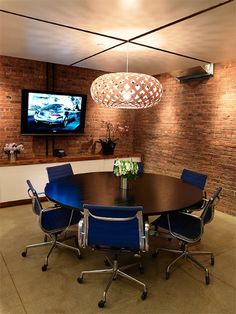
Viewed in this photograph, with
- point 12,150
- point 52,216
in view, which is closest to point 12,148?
point 12,150

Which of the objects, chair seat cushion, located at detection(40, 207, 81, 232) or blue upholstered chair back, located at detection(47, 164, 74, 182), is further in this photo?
blue upholstered chair back, located at detection(47, 164, 74, 182)

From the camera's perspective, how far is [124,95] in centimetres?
272

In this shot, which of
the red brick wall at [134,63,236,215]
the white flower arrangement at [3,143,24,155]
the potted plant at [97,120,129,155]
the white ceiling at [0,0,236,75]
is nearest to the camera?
the white ceiling at [0,0,236,75]

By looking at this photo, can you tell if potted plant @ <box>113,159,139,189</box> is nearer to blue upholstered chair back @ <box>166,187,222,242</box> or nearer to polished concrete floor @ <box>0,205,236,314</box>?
blue upholstered chair back @ <box>166,187,222,242</box>

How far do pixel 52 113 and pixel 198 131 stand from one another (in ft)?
9.18

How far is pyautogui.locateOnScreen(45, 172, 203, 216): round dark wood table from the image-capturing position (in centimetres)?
245

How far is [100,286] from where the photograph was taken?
240cm

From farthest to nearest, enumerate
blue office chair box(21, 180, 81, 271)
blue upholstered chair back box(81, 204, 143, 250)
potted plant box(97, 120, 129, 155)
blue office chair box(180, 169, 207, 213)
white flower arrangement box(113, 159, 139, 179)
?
potted plant box(97, 120, 129, 155) → blue office chair box(180, 169, 207, 213) → white flower arrangement box(113, 159, 139, 179) → blue office chair box(21, 180, 81, 271) → blue upholstered chair back box(81, 204, 143, 250)

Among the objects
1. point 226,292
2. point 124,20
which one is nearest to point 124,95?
point 124,20

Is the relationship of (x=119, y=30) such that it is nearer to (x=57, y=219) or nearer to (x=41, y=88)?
(x=57, y=219)

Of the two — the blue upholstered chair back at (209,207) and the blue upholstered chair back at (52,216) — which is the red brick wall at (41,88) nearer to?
the blue upholstered chair back at (52,216)

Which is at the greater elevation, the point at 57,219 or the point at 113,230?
the point at 113,230

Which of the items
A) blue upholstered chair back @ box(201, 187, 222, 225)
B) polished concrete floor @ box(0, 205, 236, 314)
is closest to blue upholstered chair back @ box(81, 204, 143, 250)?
polished concrete floor @ box(0, 205, 236, 314)

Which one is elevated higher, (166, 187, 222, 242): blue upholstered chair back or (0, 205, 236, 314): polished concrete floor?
(166, 187, 222, 242): blue upholstered chair back
